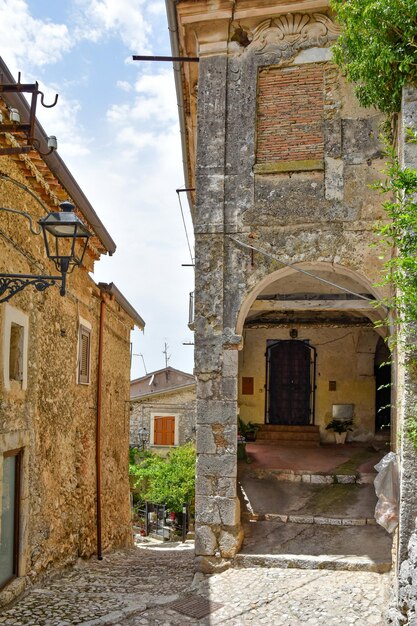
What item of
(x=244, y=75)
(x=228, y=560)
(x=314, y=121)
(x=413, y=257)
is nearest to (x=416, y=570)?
(x=413, y=257)

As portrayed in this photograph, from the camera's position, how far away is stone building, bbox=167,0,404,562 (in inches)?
312

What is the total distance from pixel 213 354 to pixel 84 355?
3494mm

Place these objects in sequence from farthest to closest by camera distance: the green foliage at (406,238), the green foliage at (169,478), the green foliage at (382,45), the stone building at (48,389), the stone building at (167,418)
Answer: the stone building at (167,418), the green foliage at (169,478), the stone building at (48,389), the green foliage at (382,45), the green foliage at (406,238)

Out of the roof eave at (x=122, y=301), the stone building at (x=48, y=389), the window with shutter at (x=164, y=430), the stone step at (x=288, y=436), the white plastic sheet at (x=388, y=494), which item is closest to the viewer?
the white plastic sheet at (x=388, y=494)

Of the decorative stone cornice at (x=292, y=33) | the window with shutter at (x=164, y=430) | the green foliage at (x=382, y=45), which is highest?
the decorative stone cornice at (x=292, y=33)

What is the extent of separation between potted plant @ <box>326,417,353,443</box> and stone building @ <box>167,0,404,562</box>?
6.38m

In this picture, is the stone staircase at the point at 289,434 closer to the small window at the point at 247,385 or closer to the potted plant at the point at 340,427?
the potted plant at the point at 340,427

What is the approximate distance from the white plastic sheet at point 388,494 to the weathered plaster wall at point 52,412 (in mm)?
4155

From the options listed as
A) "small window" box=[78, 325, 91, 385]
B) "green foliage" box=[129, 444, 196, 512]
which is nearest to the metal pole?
"green foliage" box=[129, 444, 196, 512]

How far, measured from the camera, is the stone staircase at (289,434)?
1427cm

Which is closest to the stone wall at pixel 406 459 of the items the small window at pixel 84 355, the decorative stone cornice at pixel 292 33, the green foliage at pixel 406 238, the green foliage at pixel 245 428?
the green foliage at pixel 406 238

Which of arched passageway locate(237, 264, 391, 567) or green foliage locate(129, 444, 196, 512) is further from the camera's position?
green foliage locate(129, 444, 196, 512)

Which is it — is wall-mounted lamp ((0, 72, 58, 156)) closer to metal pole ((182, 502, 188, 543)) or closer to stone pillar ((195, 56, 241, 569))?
stone pillar ((195, 56, 241, 569))

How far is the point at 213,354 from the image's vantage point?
8.12 meters
